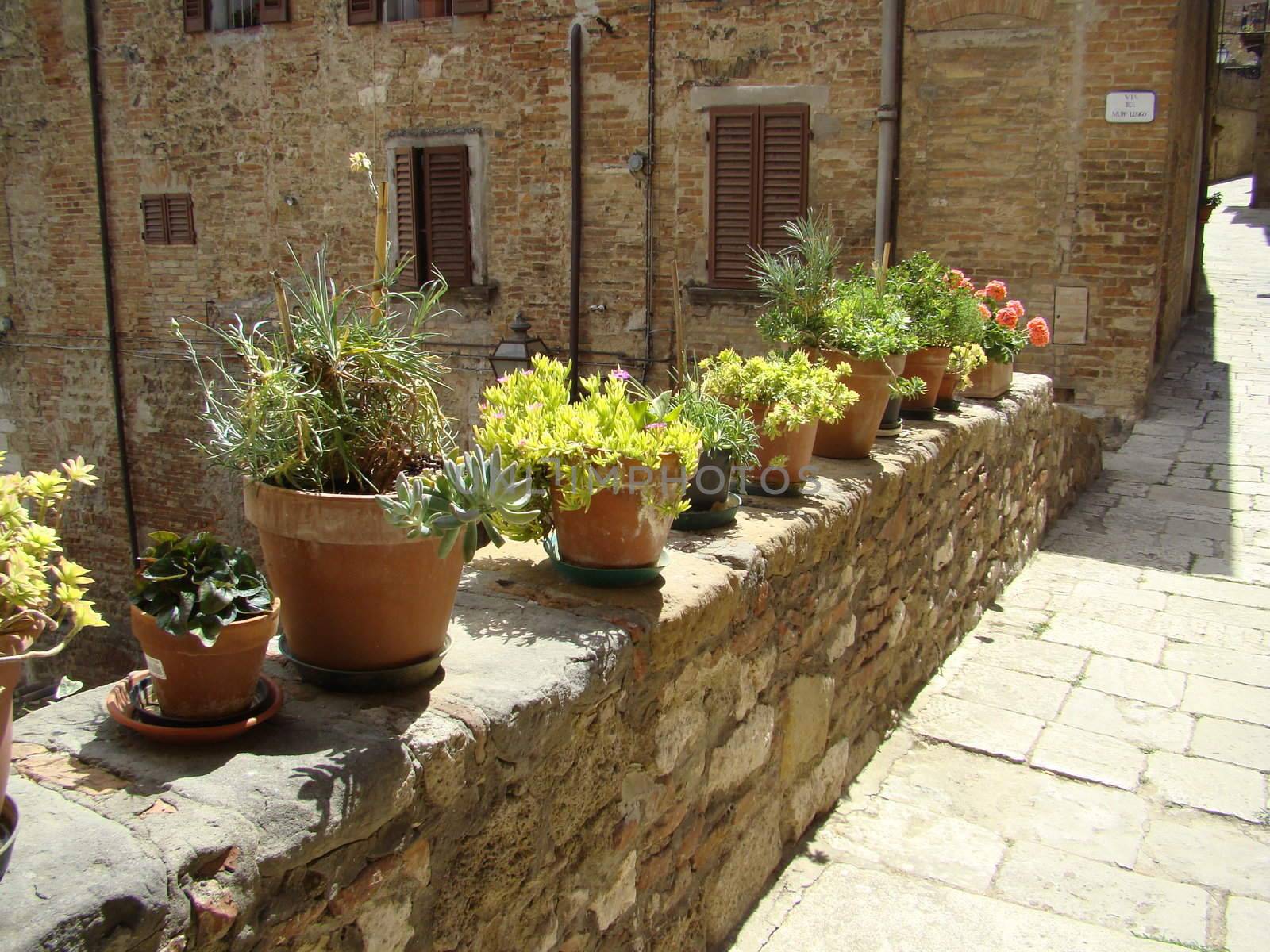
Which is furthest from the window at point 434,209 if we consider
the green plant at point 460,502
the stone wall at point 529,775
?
the green plant at point 460,502

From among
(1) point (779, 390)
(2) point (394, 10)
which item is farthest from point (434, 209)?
(1) point (779, 390)

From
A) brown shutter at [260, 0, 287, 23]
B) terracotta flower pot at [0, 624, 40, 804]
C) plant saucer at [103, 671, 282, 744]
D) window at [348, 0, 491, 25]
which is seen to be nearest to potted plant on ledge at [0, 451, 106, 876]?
terracotta flower pot at [0, 624, 40, 804]

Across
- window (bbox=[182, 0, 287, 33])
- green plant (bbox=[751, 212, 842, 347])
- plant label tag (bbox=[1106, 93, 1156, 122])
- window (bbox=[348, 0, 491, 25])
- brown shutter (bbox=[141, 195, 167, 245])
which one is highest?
window (bbox=[182, 0, 287, 33])

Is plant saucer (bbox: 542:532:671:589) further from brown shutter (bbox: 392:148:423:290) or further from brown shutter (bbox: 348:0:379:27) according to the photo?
brown shutter (bbox: 348:0:379:27)

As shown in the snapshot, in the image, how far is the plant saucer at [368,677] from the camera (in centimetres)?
179

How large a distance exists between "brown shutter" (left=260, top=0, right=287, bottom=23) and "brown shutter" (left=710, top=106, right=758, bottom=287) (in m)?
4.69

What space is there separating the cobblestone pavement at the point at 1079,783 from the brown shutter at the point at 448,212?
6346 mm

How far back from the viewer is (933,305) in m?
4.87

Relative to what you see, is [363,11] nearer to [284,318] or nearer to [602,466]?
[602,466]

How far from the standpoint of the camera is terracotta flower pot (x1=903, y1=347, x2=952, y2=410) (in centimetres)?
447

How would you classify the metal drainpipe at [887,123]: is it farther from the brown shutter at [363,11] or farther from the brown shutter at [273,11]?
the brown shutter at [273,11]

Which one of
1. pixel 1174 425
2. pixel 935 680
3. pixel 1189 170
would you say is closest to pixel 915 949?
pixel 935 680

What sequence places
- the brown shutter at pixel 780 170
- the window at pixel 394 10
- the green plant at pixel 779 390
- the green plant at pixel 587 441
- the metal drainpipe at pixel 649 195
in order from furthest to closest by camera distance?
the window at pixel 394 10 < the metal drainpipe at pixel 649 195 < the brown shutter at pixel 780 170 < the green plant at pixel 779 390 < the green plant at pixel 587 441

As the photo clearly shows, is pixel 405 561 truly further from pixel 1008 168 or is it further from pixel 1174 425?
pixel 1174 425
